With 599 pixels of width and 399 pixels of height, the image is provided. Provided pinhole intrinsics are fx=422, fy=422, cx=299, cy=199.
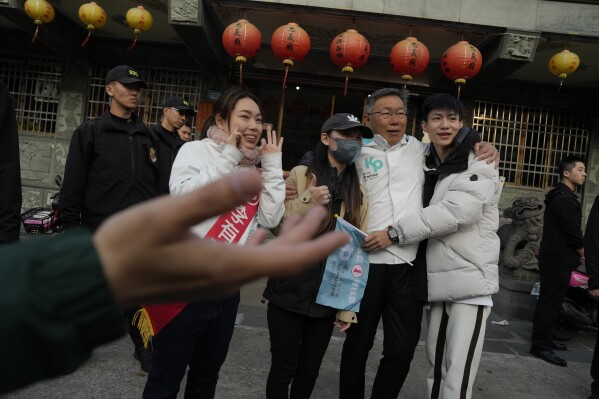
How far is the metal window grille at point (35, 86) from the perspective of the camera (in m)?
8.36

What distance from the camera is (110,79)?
3.17 m

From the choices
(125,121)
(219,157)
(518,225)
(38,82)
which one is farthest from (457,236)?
(38,82)

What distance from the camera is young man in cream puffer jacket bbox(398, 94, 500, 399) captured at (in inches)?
88.5

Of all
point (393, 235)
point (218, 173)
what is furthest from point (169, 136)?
point (393, 235)

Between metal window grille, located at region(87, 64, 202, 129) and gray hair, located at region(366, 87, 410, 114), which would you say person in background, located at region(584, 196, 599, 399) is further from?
metal window grille, located at region(87, 64, 202, 129)

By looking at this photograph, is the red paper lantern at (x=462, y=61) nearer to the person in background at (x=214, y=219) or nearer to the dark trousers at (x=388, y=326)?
the dark trousers at (x=388, y=326)

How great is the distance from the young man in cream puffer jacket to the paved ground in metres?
0.98

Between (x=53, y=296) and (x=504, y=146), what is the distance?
8890 millimetres

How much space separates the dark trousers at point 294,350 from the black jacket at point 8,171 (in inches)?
51.9

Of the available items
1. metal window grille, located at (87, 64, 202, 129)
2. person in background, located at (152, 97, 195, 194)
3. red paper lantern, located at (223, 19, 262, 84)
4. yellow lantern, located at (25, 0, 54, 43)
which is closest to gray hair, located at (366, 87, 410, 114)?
person in background, located at (152, 97, 195, 194)

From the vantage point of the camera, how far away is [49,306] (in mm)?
488

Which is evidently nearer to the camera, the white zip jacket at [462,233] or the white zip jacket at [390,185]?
the white zip jacket at [462,233]

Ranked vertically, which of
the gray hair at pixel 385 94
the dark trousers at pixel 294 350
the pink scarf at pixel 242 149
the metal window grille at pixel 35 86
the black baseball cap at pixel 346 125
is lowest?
the dark trousers at pixel 294 350

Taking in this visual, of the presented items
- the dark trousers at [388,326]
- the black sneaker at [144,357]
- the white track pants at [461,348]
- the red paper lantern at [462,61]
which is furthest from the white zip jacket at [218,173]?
the red paper lantern at [462,61]
